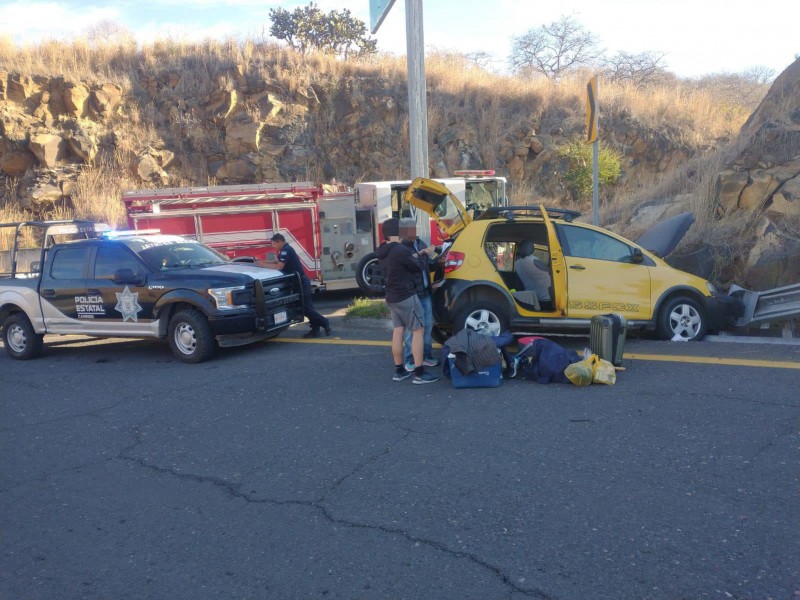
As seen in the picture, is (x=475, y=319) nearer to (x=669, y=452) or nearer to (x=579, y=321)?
(x=579, y=321)

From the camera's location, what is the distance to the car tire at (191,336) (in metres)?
8.88

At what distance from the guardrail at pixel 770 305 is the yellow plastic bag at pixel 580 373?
11.1ft

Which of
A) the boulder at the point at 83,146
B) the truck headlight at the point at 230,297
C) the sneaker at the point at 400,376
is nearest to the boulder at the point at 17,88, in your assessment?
the boulder at the point at 83,146

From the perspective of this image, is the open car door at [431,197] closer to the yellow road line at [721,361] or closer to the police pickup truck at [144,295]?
the police pickup truck at [144,295]

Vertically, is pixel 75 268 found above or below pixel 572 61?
below

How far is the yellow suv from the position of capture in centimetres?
830

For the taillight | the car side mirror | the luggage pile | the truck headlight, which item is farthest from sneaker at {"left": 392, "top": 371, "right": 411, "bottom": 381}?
the car side mirror

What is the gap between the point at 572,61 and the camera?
129 feet

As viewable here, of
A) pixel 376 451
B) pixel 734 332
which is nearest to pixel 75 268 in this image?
pixel 376 451

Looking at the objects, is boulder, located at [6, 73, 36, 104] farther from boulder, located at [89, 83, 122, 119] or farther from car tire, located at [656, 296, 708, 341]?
car tire, located at [656, 296, 708, 341]

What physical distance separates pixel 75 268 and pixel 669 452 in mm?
8579

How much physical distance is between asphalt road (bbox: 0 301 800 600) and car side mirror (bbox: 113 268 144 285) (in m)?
2.09

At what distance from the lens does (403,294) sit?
23.0ft

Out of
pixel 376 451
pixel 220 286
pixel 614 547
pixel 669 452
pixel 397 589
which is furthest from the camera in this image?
pixel 220 286
